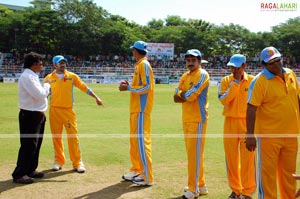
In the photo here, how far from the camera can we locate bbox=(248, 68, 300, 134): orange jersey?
432 cm

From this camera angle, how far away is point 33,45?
5550 cm

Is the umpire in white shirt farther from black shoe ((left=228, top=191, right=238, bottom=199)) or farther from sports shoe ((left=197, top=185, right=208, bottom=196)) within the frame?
black shoe ((left=228, top=191, right=238, bottom=199))

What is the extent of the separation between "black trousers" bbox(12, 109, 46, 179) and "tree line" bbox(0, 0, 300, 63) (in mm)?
50758

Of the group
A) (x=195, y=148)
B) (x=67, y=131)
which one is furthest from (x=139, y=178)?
(x=67, y=131)

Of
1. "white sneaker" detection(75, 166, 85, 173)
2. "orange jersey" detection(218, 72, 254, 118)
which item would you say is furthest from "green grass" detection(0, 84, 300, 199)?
"orange jersey" detection(218, 72, 254, 118)

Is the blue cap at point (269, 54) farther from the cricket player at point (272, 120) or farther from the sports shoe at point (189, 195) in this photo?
the sports shoe at point (189, 195)

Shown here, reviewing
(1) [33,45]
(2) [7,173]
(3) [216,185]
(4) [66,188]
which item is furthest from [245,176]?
(1) [33,45]

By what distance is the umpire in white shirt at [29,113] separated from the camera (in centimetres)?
585

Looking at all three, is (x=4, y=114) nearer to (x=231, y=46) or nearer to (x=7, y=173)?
(x=7, y=173)

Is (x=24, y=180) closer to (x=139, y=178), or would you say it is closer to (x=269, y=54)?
(x=139, y=178)

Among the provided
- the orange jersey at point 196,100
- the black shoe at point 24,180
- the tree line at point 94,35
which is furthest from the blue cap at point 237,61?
the tree line at point 94,35

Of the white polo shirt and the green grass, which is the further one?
the green grass

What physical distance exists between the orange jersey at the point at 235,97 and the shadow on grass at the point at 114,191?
1799 mm

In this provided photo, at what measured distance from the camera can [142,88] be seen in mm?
5855
